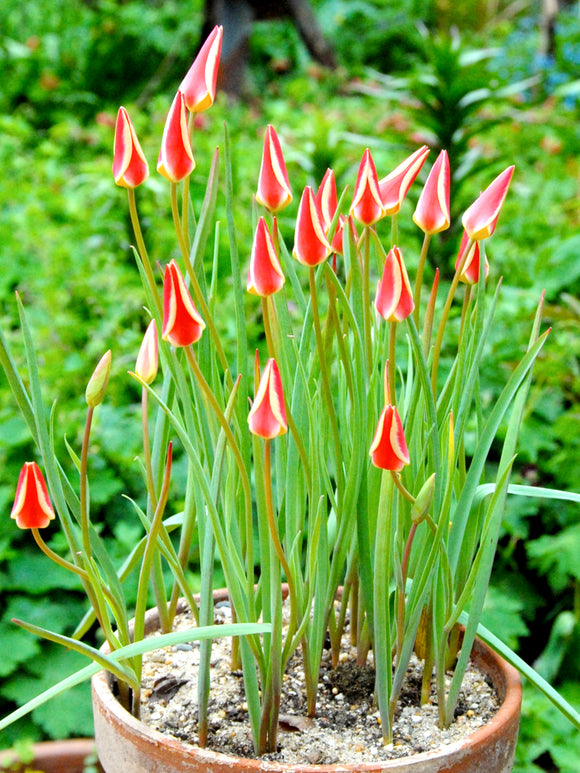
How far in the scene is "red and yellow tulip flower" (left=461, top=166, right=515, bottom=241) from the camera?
0.63 metres

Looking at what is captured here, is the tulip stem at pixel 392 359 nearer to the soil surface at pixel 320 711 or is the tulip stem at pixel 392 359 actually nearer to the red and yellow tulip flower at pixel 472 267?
the red and yellow tulip flower at pixel 472 267

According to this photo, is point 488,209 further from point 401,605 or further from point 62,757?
point 62,757

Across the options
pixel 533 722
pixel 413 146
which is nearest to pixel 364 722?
pixel 533 722

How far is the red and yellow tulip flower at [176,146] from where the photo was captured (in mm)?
584

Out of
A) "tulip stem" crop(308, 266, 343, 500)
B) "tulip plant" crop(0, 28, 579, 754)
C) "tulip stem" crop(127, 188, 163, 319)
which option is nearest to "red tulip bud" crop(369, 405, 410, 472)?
"tulip plant" crop(0, 28, 579, 754)

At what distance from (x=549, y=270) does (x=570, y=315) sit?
32 cm

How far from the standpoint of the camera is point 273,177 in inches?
23.6

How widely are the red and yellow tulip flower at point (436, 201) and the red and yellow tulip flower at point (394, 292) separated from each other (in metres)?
0.08

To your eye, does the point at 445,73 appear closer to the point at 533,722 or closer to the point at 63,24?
the point at 533,722

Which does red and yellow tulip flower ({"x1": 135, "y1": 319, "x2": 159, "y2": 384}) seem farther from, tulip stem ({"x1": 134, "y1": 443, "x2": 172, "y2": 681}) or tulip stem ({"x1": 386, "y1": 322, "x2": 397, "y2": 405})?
tulip stem ({"x1": 386, "y1": 322, "x2": 397, "y2": 405})

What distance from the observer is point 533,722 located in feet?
4.45

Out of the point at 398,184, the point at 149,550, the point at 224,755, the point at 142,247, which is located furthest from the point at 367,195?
the point at 224,755

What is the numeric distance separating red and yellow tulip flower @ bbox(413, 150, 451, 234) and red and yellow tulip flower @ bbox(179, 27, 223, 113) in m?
0.17

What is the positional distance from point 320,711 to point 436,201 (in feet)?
1.49
